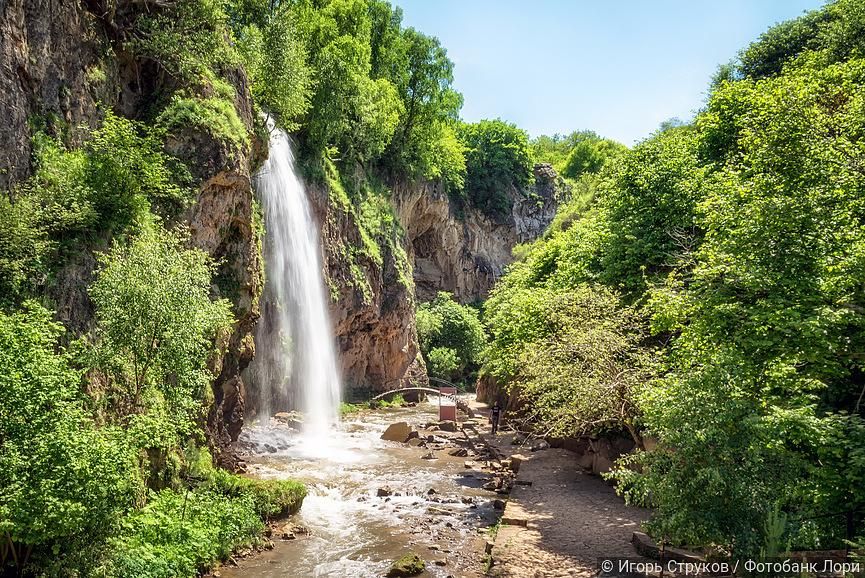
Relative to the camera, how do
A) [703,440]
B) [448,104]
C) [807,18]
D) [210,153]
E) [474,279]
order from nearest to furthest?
[703,440], [210,153], [807,18], [448,104], [474,279]

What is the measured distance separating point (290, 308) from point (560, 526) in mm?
18035

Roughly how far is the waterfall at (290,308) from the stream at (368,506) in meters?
2.86

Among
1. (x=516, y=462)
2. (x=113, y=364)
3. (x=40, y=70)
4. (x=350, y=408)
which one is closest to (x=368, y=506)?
(x=516, y=462)

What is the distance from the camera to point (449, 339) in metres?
50.1

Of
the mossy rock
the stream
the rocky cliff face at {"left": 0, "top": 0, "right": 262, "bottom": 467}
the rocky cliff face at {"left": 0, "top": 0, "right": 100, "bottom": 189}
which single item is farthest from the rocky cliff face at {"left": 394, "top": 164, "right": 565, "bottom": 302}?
the mossy rock

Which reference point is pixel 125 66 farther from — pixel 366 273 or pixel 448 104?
pixel 448 104

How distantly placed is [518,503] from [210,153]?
13.3m

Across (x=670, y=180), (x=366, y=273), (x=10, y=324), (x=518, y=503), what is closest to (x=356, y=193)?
(x=366, y=273)

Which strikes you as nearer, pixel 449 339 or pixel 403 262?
pixel 403 262

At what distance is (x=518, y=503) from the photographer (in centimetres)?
1483

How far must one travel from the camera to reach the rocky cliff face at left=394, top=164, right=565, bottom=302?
175ft

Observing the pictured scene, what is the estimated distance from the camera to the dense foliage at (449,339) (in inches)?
1869

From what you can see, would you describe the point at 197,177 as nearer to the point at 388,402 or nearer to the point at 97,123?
the point at 97,123

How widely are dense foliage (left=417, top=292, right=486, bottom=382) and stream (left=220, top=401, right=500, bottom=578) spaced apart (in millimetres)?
21104
